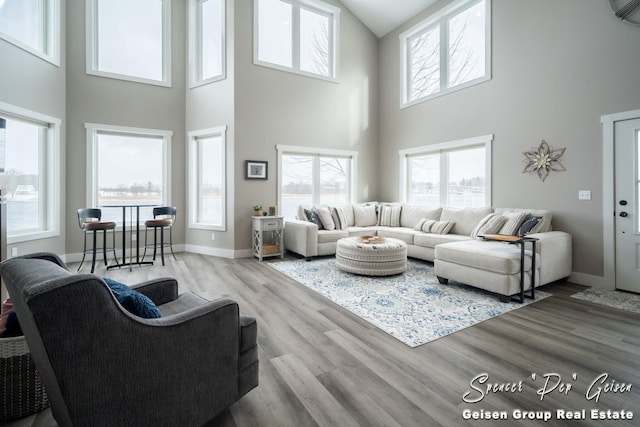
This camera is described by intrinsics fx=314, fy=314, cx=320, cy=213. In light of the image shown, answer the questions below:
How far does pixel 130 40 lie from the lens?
5875 millimetres

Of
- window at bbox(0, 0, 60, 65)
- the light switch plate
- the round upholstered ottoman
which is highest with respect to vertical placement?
window at bbox(0, 0, 60, 65)

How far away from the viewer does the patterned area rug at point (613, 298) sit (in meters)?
3.27

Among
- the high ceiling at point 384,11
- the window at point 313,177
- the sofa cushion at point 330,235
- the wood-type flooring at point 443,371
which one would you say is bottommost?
the wood-type flooring at point 443,371

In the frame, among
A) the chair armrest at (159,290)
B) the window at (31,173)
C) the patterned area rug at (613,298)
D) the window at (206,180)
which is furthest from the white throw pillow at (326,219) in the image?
the window at (31,173)

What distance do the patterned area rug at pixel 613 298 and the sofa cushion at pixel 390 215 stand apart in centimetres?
311

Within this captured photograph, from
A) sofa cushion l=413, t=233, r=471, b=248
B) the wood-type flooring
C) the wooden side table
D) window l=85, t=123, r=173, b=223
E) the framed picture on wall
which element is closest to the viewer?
the wood-type flooring

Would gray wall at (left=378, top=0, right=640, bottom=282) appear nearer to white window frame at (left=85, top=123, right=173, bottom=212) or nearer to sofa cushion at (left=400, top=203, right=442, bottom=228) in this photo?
sofa cushion at (left=400, top=203, right=442, bottom=228)

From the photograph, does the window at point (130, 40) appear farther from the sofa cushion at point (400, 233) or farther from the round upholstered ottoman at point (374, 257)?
the sofa cushion at point (400, 233)

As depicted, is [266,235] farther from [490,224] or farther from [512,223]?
[512,223]

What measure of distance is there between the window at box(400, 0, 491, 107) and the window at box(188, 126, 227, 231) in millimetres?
4026

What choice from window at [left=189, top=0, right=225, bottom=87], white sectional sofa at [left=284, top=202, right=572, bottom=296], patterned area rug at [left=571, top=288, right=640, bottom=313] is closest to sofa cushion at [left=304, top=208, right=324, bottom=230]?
white sectional sofa at [left=284, top=202, right=572, bottom=296]

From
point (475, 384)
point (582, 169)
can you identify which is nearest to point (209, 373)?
point (475, 384)

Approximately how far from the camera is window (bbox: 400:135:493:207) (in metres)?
5.37

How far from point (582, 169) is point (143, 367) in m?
5.14
